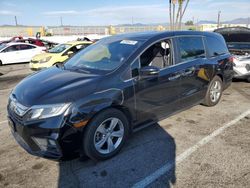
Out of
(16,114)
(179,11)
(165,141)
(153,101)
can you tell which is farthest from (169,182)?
(179,11)

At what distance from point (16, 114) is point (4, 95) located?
15.4 feet

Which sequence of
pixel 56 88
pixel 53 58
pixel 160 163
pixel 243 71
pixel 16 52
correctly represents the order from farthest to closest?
1. pixel 16 52
2. pixel 53 58
3. pixel 243 71
4. pixel 160 163
5. pixel 56 88

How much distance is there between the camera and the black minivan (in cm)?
298

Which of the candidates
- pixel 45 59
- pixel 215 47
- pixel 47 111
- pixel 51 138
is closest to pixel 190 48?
pixel 215 47

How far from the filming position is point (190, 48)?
465 centimetres

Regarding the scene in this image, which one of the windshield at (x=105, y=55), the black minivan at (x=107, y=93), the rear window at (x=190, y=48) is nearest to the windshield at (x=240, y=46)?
the black minivan at (x=107, y=93)

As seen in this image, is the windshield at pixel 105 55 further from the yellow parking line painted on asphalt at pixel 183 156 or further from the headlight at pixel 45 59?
the headlight at pixel 45 59

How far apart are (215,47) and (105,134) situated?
3.48 metres

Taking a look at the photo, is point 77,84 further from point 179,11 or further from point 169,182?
point 179,11

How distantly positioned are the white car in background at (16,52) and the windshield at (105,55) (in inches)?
468

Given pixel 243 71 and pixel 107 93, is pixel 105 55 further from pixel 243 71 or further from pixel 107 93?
pixel 243 71

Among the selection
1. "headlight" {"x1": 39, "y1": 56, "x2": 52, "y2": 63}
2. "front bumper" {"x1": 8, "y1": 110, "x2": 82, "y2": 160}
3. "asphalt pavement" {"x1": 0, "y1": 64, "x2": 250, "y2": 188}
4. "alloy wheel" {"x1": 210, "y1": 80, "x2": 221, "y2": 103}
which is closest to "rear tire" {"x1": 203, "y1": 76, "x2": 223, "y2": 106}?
"alloy wheel" {"x1": 210, "y1": 80, "x2": 221, "y2": 103}

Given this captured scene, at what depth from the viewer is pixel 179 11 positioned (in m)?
22.6

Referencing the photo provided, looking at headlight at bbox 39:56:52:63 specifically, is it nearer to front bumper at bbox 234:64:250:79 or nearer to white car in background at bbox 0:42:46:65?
white car in background at bbox 0:42:46:65
